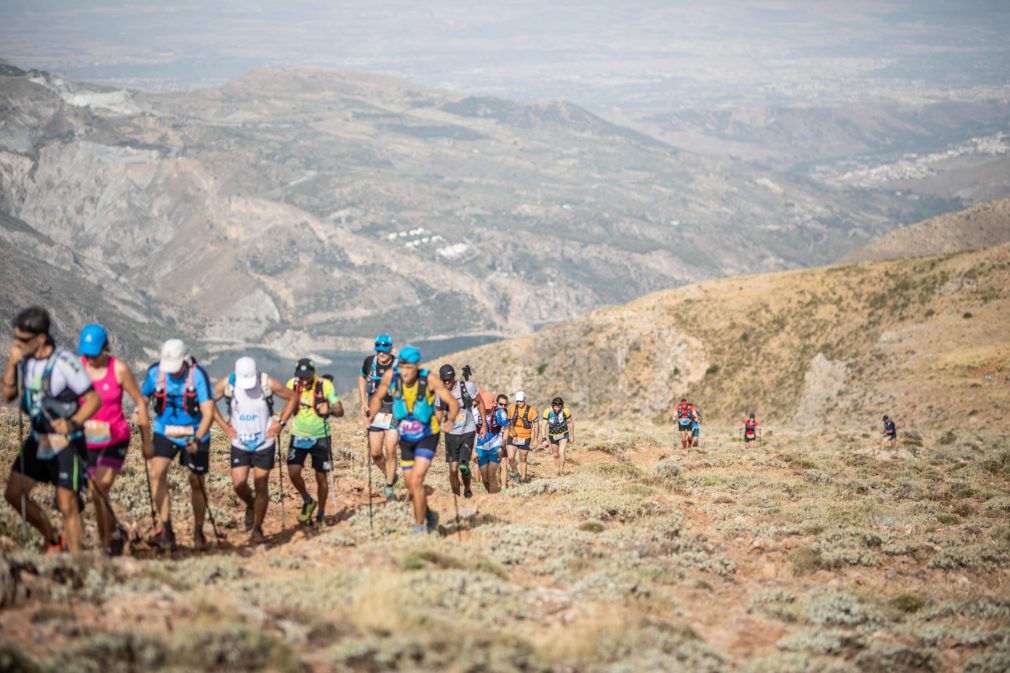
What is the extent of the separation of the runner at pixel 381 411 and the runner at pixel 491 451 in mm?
2124

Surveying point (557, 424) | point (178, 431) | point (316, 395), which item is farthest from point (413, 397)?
point (557, 424)

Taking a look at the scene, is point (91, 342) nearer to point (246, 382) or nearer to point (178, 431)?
point (178, 431)

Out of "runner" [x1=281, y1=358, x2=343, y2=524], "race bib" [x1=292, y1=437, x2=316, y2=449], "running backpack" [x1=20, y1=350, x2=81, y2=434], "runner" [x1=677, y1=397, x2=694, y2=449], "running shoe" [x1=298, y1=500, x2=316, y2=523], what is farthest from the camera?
"runner" [x1=677, y1=397, x2=694, y2=449]

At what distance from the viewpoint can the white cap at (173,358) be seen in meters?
11.8

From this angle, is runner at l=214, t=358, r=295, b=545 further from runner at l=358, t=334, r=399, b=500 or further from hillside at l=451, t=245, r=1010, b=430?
hillside at l=451, t=245, r=1010, b=430

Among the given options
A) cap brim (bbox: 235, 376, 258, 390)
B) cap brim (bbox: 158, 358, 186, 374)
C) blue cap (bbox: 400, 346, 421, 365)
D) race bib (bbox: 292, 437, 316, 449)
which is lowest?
race bib (bbox: 292, 437, 316, 449)

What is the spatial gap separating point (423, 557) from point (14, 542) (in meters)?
4.98

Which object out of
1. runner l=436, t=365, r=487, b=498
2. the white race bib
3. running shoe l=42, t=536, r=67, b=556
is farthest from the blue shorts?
running shoe l=42, t=536, r=67, b=556

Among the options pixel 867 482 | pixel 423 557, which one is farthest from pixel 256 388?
pixel 867 482

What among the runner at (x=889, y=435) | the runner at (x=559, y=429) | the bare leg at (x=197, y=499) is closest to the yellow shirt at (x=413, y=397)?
the bare leg at (x=197, y=499)

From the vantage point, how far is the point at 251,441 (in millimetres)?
12836

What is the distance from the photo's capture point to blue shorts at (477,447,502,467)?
60.2 ft

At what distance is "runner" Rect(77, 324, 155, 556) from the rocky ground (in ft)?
3.32

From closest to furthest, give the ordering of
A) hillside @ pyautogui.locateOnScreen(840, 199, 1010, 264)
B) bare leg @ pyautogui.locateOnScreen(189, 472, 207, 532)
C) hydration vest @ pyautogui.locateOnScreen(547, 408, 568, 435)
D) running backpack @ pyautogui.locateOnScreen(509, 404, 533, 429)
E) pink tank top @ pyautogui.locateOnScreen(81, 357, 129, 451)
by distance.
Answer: pink tank top @ pyautogui.locateOnScreen(81, 357, 129, 451)
bare leg @ pyautogui.locateOnScreen(189, 472, 207, 532)
running backpack @ pyautogui.locateOnScreen(509, 404, 533, 429)
hydration vest @ pyautogui.locateOnScreen(547, 408, 568, 435)
hillside @ pyautogui.locateOnScreen(840, 199, 1010, 264)
